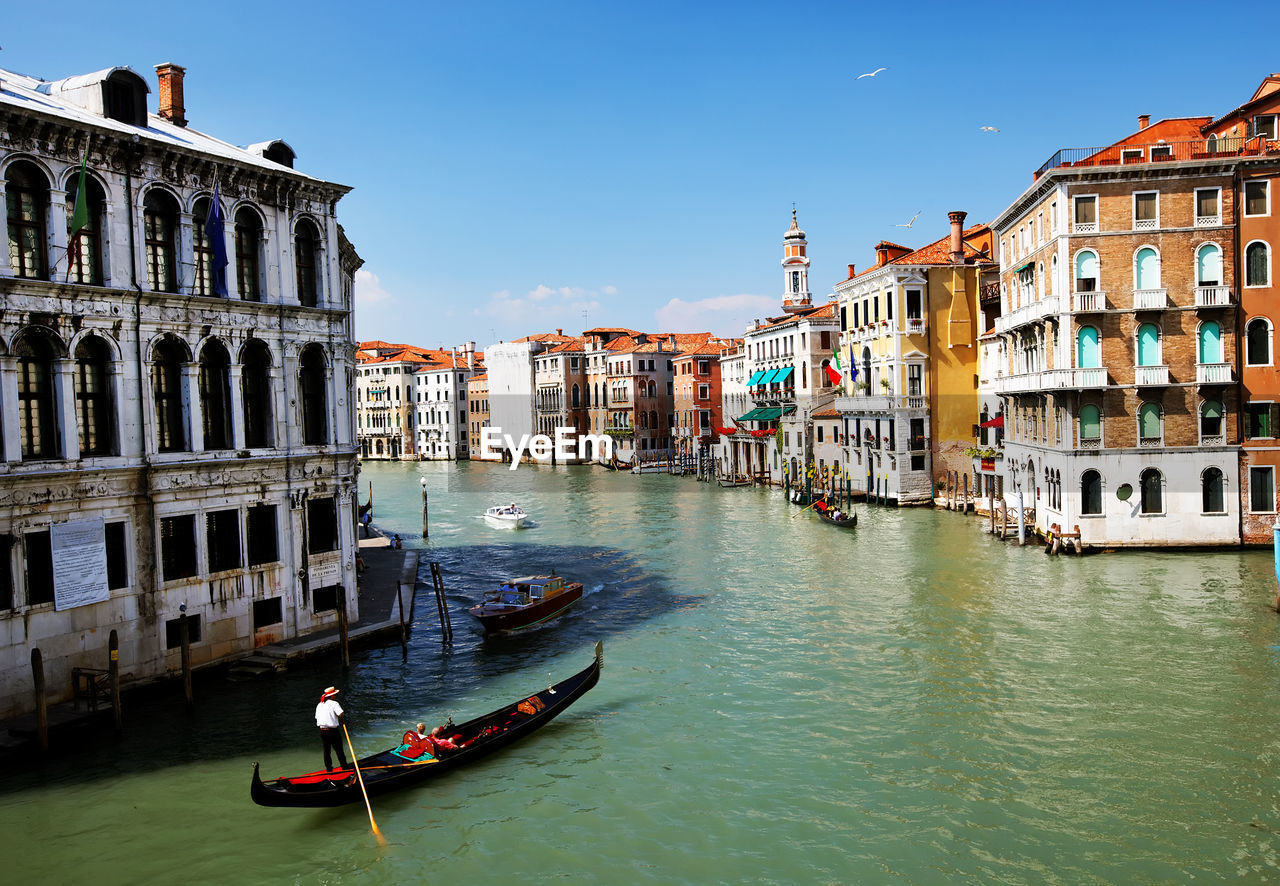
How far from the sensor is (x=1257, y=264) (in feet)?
84.1

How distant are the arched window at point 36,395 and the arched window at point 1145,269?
2465 centimetres

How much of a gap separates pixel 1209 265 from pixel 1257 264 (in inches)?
45.1

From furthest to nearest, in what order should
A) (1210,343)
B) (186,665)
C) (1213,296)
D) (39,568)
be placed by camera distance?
(1210,343) < (1213,296) < (186,665) < (39,568)

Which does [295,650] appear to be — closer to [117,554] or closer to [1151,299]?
[117,554]

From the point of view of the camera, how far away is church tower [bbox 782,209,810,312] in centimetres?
7031

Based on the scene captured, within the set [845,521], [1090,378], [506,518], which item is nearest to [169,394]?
[1090,378]

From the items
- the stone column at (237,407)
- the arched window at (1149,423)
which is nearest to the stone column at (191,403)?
the stone column at (237,407)

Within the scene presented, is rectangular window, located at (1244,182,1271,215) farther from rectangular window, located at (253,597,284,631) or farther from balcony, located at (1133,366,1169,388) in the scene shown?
rectangular window, located at (253,597,284,631)

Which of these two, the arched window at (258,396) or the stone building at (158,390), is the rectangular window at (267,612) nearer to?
the stone building at (158,390)

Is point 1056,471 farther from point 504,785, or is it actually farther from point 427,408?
point 427,408

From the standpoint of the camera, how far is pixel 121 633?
1520 cm

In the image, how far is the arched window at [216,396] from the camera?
16.8 m

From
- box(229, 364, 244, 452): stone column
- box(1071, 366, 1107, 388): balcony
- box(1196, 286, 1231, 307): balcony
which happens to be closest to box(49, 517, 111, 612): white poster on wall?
box(229, 364, 244, 452): stone column

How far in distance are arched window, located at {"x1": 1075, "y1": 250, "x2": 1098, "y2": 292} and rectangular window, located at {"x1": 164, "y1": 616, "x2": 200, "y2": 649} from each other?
2249cm
